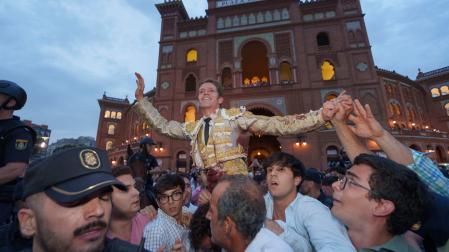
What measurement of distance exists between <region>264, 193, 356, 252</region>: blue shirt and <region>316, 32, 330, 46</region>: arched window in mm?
21876

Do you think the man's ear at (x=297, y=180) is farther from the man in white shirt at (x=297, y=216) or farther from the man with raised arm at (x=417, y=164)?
the man with raised arm at (x=417, y=164)

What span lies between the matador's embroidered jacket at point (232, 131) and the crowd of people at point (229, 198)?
13mm

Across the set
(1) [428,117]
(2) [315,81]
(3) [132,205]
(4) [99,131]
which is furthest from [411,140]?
(4) [99,131]

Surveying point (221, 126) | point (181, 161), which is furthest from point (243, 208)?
point (181, 161)

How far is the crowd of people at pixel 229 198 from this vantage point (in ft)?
4.41

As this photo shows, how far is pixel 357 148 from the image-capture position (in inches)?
102

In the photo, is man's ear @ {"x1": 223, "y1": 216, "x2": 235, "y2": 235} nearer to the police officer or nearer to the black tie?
the black tie

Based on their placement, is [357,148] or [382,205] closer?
[382,205]

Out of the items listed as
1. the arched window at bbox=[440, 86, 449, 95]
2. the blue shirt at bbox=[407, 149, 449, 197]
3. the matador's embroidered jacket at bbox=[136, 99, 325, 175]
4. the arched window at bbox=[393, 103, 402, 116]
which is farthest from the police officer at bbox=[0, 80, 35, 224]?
the arched window at bbox=[440, 86, 449, 95]

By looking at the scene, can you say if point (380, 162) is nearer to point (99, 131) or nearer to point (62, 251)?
point (62, 251)

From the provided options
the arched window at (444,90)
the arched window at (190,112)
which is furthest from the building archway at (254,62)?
the arched window at (444,90)

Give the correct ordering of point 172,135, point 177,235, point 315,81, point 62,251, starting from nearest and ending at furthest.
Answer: point 62,251 < point 177,235 < point 172,135 < point 315,81

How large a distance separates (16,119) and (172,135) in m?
1.88

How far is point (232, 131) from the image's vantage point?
3100mm
